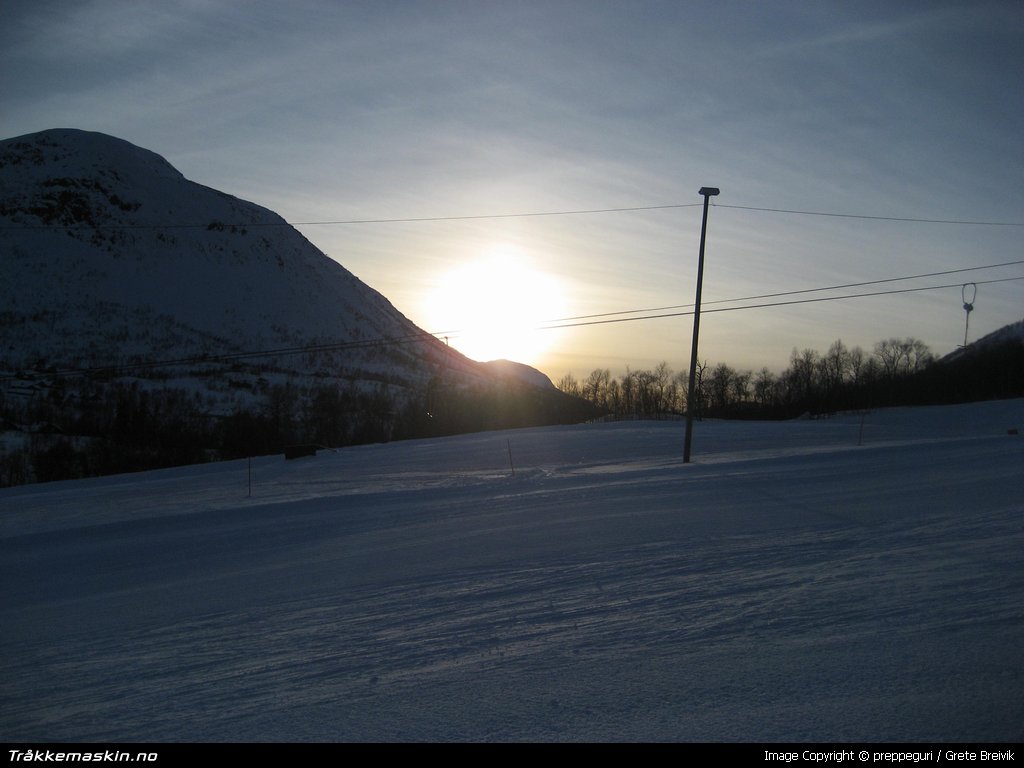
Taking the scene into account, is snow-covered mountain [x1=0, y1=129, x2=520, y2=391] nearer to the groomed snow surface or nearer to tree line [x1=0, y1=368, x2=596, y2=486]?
tree line [x1=0, y1=368, x2=596, y2=486]

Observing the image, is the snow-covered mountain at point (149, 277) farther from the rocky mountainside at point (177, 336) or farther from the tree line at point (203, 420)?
the tree line at point (203, 420)

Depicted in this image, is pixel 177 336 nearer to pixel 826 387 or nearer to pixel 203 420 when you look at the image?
pixel 203 420

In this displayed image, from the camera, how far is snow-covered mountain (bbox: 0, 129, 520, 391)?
358 ft

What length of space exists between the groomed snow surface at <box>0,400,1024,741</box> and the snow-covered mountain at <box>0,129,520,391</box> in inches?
3857

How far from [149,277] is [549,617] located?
135995 mm

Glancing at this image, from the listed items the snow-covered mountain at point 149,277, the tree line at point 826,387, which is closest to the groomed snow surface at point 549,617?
the tree line at point 826,387

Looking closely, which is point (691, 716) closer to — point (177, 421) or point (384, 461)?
point (384, 461)

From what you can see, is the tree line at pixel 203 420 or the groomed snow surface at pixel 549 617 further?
the tree line at pixel 203 420

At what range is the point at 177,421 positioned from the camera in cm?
7794

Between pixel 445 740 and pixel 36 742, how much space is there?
368 centimetres

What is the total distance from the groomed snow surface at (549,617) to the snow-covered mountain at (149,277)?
98.0 metres

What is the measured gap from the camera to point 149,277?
125688 mm

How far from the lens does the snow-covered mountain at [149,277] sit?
358 ft

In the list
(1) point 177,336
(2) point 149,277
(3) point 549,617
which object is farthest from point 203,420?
(3) point 549,617
